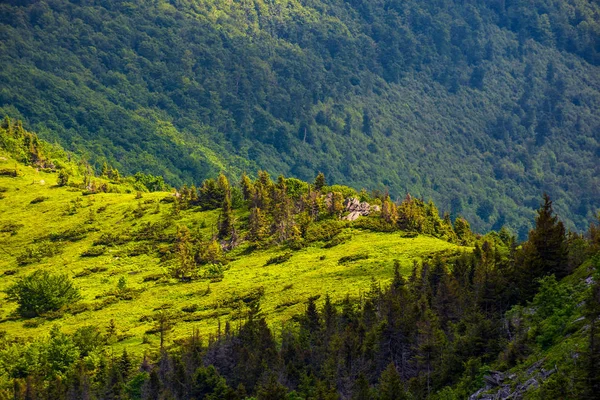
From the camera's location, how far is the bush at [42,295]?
189500 millimetres

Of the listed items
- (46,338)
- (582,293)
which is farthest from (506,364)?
(46,338)

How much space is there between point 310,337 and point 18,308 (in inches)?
3353

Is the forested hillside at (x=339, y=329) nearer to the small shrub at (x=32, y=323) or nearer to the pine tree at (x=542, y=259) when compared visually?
the pine tree at (x=542, y=259)

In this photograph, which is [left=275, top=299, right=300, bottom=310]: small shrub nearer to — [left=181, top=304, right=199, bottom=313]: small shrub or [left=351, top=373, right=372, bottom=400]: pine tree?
[left=181, top=304, right=199, bottom=313]: small shrub

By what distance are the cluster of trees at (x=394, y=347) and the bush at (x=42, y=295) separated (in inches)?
1165

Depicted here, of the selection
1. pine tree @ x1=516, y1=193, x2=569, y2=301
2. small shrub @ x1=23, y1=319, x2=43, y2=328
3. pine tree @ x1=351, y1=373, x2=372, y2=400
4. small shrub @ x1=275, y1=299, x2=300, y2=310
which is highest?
pine tree @ x1=516, y1=193, x2=569, y2=301

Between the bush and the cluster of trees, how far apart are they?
2959cm

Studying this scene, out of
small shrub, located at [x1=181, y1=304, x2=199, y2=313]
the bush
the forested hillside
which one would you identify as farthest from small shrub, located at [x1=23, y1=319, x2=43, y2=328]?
small shrub, located at [x1=181, y1=304, x2=199, y2=313]

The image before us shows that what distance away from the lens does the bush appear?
18950 cm

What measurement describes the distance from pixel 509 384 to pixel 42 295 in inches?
5411

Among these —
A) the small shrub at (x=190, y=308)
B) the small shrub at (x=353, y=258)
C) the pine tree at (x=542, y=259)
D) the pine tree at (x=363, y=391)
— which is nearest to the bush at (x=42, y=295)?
the small shrub at (x=190, y=308)

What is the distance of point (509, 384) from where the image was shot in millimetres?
72750

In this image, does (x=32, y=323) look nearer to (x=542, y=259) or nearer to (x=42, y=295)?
(x=42, y=295)

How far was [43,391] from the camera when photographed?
428ft
